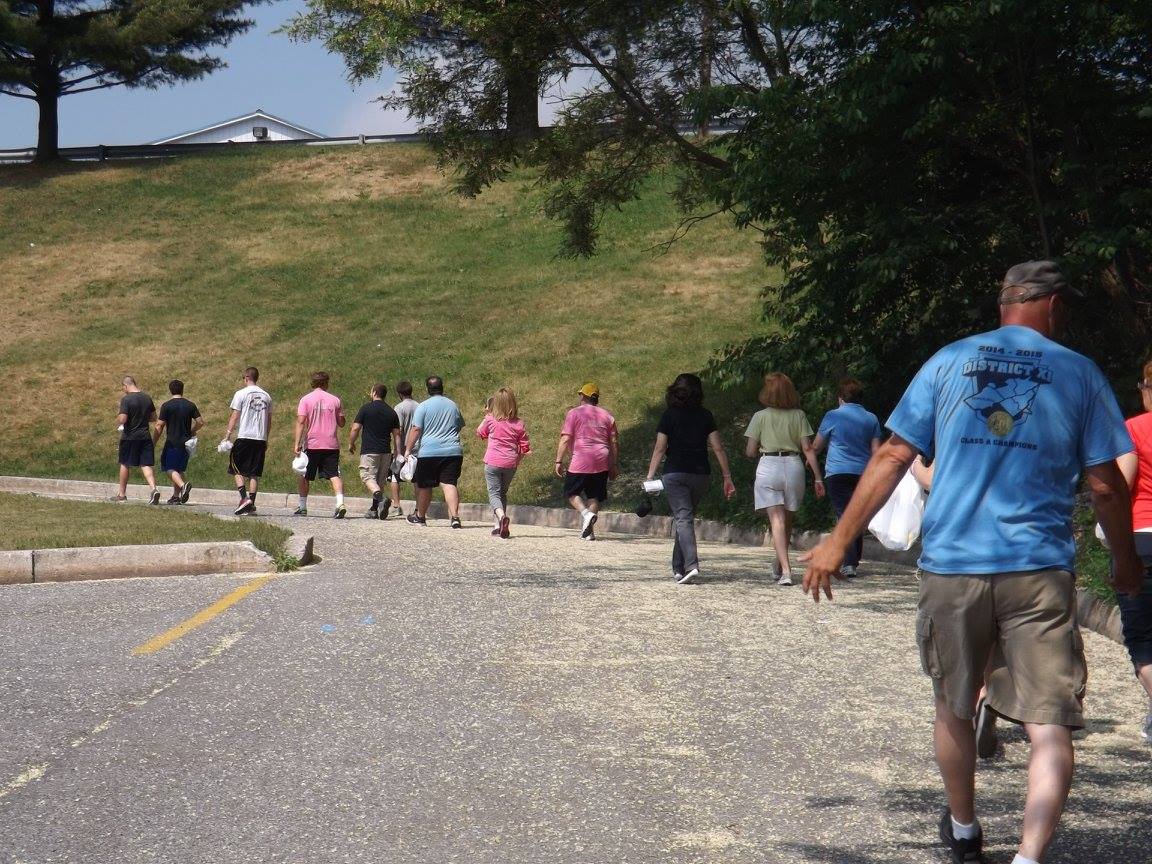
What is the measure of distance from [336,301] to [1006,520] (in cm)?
3202

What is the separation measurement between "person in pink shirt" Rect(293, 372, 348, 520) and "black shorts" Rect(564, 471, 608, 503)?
12.6 feet

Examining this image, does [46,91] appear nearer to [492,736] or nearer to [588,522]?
[588,522]

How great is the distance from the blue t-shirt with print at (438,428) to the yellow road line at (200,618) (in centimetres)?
663

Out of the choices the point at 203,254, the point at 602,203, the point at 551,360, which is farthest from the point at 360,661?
the point at 203,254

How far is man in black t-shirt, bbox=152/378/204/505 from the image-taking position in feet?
65.9

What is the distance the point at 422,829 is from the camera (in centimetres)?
458

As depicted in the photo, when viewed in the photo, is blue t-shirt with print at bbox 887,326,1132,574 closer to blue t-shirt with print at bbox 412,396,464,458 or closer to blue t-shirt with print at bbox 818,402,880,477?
blue t-shirt with print at bbox 818,402,880,477

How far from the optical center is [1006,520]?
3975 millimetres

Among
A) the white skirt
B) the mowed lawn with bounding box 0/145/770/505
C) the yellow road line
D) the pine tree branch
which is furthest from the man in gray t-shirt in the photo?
the yellow road line

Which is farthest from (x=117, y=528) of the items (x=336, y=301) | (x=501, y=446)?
(x=336, y=301)

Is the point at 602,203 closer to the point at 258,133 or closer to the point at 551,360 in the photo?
the point at 551,360

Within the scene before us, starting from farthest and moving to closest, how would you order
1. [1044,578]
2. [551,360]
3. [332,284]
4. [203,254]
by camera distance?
1. [203,254]
2. [332,284]
3. [551,360]
4. [1044,578]

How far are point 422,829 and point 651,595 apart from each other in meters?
6.15

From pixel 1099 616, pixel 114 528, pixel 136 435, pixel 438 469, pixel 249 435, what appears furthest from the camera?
pixel 136 435
